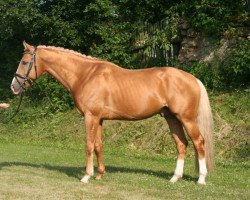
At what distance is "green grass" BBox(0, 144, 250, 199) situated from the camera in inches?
294

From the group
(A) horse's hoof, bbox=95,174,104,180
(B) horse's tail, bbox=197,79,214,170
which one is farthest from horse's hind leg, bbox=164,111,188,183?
(A) horse's hoof, bbox=95,174,104,180

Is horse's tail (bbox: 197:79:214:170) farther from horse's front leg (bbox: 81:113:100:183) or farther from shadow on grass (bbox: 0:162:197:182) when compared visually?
horse's front leg (bbox: 81:113:100:183)

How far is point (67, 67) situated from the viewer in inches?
355

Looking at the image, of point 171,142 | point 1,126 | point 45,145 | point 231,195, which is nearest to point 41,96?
point 1,126

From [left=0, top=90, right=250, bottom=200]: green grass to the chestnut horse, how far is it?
662mm

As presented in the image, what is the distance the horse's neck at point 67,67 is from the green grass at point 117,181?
186 cm

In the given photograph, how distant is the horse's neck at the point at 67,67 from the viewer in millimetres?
8953

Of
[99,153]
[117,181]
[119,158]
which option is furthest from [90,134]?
[119,158]

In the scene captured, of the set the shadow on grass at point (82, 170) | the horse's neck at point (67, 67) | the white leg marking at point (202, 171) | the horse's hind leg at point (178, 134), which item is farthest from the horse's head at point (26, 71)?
the white leg marking at point (202, 171)

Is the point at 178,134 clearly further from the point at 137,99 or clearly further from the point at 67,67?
the point at 67,67

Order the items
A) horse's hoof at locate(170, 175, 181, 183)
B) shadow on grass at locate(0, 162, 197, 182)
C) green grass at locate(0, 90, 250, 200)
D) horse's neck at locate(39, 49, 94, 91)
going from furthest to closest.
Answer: shadow on grass at locate(0, 162, 197, 182)
horse's neck at locate(39, 49, 94, 91)
horse's hoof at locate(170, 175, 181, 183)
green grass at locate(0, 90, 250, 200)

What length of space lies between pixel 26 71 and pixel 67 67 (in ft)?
2.61

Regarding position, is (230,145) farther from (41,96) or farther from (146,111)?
(41,96)

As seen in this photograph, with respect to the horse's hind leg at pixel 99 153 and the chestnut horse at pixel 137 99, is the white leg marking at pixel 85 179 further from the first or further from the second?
the horse's hind leg at pixel 99 153
